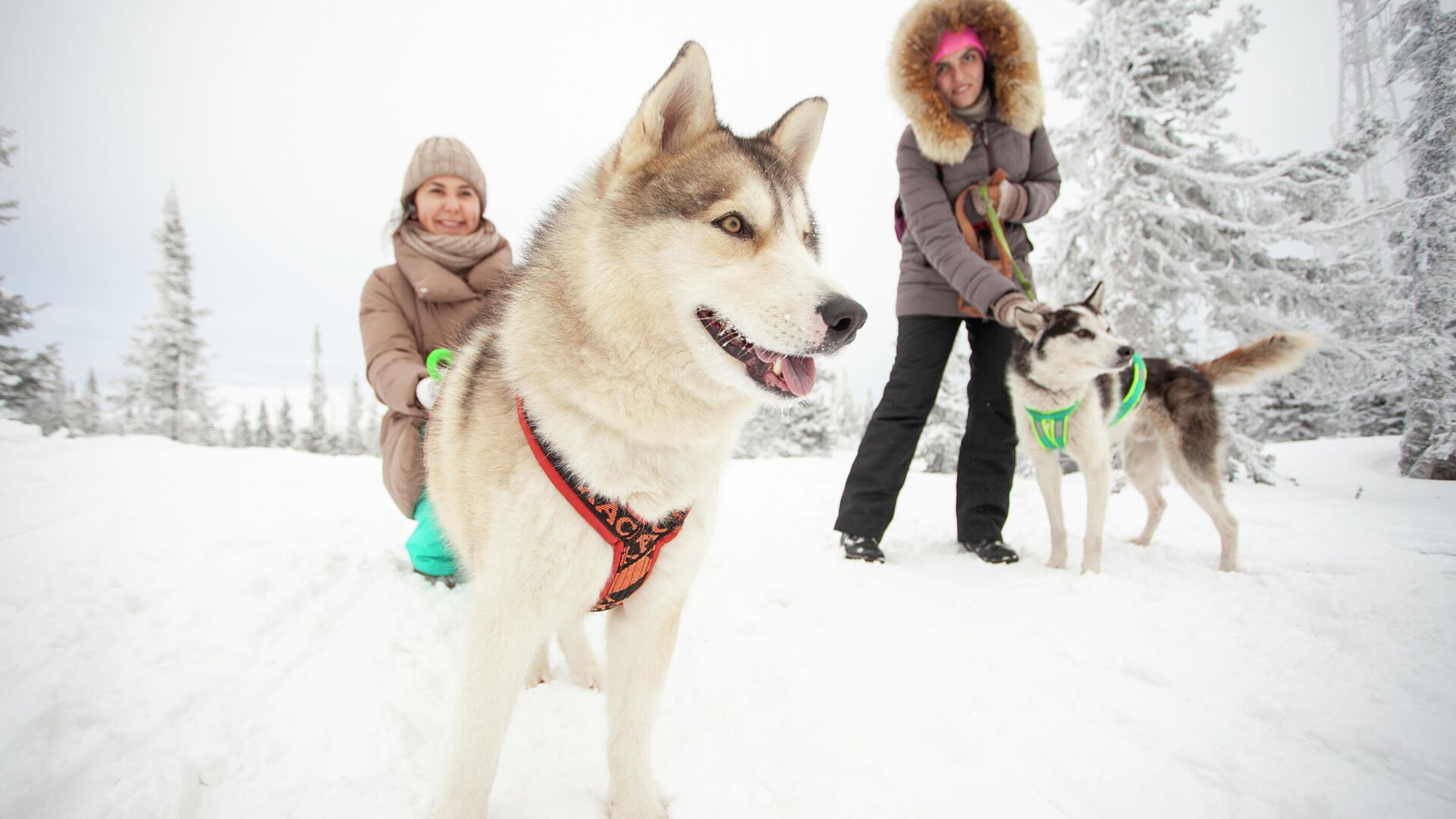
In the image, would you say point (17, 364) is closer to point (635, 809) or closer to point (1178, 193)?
point (635, 809)

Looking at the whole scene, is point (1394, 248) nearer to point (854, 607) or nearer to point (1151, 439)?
point (1151, 439)

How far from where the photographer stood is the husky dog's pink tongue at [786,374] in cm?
166

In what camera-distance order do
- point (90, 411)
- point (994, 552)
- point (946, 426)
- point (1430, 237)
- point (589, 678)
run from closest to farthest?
1. point (589, 678)
2. point (994, 552)
3. point (1430, 237)
4. point (946, 426)
5. point (90, 411)

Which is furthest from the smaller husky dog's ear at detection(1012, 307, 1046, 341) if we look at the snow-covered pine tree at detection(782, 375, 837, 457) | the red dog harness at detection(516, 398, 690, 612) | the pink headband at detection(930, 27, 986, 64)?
the snow-covered pine tree at detection(782, 375, 837, 457)

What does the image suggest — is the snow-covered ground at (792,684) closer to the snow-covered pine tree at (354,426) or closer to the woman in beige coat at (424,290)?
the woman in beige coat at (424,290)

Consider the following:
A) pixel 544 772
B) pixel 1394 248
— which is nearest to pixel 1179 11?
pixel 1394 248

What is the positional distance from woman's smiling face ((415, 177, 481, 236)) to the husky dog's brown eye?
270cm

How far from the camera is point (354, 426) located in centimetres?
4762

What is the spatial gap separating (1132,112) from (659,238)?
41.0 feet

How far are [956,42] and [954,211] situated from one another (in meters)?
1.26

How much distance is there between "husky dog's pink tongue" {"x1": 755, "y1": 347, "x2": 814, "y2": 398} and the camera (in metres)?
A: 1.66

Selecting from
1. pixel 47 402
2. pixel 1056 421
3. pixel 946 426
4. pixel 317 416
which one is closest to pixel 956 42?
pixel 1056 421

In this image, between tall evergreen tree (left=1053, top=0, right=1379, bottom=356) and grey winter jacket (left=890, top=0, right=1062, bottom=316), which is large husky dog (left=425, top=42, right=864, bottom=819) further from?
tall evergreen tree (left=1053, top=0, right=1379, bottom=356)

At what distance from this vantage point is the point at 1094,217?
430 inches
